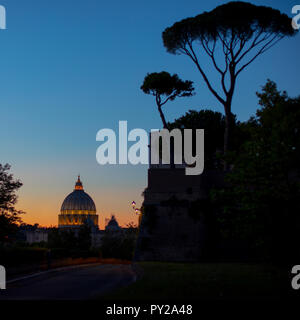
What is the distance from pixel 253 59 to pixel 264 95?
13.9 meters

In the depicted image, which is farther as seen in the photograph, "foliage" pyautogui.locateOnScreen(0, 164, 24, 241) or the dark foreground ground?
"foliage" pyautogui.locateOnScreen(0, 164, 24, 241)

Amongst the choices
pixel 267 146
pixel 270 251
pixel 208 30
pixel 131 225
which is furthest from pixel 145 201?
pixel 131 225

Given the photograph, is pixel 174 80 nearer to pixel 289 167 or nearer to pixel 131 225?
pixel 289 167

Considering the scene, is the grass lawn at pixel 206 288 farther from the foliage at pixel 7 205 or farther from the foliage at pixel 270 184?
the foliage at pixel 7 205

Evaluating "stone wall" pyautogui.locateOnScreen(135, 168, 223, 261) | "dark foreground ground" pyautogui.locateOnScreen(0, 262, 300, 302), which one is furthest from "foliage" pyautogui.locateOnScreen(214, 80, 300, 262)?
"stone wall" pyautogui.locateOnScreen(135, 168, 223, 261)

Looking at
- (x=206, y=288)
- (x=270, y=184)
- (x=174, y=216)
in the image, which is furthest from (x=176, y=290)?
(x=174, y=216)

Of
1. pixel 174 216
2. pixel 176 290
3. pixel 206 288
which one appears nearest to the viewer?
pixel 176 290

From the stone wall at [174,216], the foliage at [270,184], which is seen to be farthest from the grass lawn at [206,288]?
the stone wall at [174,216]

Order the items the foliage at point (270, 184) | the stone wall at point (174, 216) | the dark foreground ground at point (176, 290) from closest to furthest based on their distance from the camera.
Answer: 1. the dark foreground ground at point (176, 290)
2. the foliage at point (270, 184)
3. the stone wall at point (174, 216)

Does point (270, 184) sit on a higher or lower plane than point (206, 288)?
higher

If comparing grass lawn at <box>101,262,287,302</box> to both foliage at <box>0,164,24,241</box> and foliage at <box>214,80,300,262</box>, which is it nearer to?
foliage at <box>214,80,300,262</box>

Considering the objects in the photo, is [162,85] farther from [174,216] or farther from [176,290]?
[176,290]

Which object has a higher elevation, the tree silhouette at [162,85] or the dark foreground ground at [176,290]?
the tree silhouette at [162,85]

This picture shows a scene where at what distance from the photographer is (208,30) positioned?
121 ft
